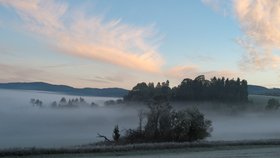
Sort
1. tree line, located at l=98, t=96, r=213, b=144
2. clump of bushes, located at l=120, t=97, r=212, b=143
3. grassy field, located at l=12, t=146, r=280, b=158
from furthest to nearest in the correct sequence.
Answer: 1. clump of bushes, located at l=120, t=97, r=212, b=143
2. tree line, located at l=98, t=96, r=213, b=144
3. grassy field, located at l=12, t=146, r=280, b=158

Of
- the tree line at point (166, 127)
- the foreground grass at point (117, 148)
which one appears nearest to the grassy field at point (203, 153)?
the foreground grass at point (117, 148)

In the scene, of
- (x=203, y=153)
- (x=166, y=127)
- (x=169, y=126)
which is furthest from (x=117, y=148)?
(x=166, y=127)

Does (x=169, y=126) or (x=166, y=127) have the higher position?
(x=169, y=126)

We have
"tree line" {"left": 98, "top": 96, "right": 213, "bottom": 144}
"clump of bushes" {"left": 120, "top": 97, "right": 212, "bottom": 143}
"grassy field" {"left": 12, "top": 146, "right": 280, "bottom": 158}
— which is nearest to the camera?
"grassy field" {"left": 12, "top": 146, "right": 280, "bottom": 158}

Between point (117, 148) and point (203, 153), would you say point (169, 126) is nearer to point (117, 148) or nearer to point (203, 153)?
point (117, 148)

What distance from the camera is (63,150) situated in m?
42.2

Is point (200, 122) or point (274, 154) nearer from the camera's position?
point (274, 154)

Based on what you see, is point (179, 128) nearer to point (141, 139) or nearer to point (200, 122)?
point (200, 122)

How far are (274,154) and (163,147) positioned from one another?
8989 mm

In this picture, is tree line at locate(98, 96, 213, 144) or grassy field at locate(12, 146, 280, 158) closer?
grassy field at locate(12, 146, 280, 158)

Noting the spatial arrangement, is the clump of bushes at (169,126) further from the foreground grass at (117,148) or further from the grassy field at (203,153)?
the grassy field at (203,153)

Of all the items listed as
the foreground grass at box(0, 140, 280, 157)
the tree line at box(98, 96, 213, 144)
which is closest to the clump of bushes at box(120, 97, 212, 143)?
the tree line at box(98, 96, 213, 144)

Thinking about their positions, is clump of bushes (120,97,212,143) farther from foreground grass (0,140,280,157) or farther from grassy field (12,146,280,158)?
grassy field (12,146,280,158)

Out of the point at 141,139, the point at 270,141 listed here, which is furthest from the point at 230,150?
the point at 141,139
